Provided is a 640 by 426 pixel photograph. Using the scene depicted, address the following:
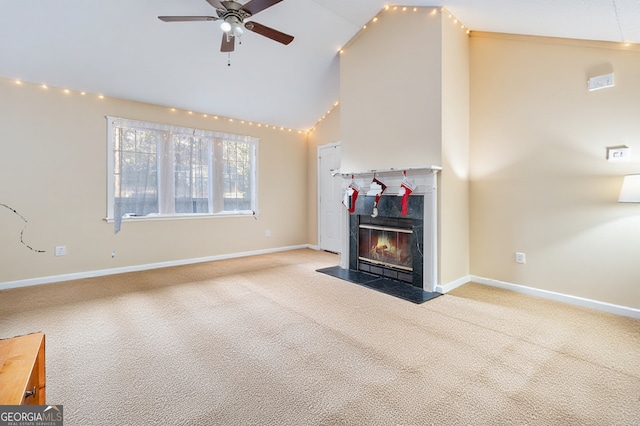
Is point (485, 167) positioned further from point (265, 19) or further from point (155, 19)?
point (155, 19)

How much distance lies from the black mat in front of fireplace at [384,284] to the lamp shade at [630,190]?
1884 millimetres

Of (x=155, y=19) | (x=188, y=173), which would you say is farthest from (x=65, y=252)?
(x=155, y=19)

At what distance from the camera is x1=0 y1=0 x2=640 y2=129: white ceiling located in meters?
2.81

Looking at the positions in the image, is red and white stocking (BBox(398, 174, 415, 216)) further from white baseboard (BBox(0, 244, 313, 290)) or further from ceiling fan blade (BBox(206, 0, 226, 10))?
white baseboard (BBox(0, 244, 313, 290))

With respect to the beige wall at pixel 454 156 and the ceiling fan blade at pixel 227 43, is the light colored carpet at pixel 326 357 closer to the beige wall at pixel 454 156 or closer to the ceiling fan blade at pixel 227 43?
the beige wall at pixel 454 156

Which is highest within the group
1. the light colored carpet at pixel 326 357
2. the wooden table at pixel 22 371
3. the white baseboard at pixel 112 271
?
the wooden table at pixel 22 371

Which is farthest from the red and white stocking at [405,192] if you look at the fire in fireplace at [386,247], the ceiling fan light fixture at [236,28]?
the ceiling fan light fixture at [236,28]

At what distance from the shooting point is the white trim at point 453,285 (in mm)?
3444

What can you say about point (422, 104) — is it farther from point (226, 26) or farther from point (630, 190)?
point (226, 26)

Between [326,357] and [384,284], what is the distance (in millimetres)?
1845

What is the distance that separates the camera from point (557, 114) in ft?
10.3

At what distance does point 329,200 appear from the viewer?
20.1 feet

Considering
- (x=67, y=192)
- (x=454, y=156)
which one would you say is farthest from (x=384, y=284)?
(x=67, y=192)

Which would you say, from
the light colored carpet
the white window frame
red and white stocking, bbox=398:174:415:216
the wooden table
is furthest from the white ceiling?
the wooden table
